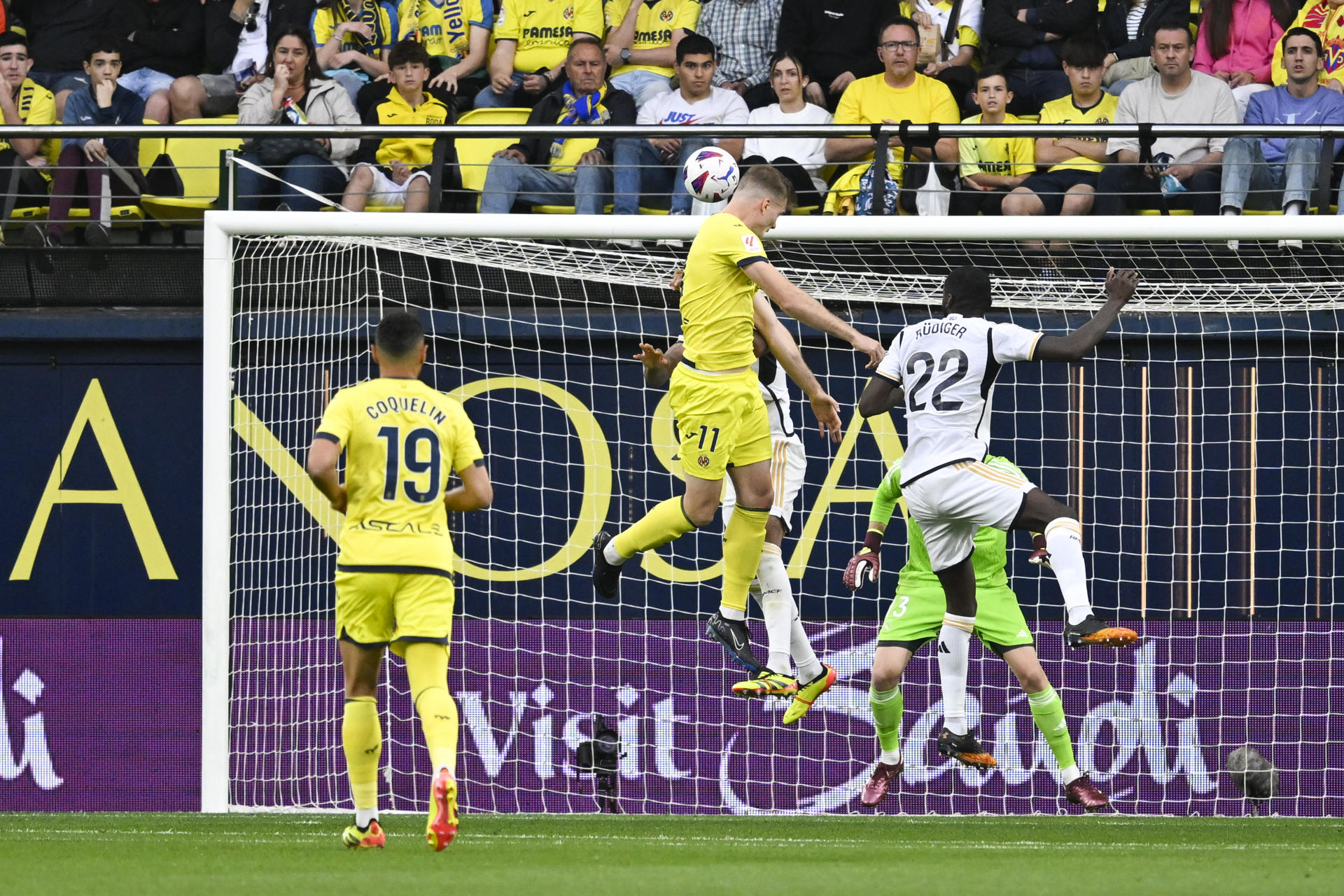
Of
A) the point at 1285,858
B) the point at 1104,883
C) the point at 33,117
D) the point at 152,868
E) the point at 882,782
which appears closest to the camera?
the point at 1104,883

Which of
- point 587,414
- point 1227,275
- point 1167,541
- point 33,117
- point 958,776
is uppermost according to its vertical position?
point 33,117

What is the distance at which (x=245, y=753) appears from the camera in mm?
10375

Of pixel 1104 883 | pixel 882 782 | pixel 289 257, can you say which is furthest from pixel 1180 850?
pixel 289 257

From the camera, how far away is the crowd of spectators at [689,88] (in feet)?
37.6

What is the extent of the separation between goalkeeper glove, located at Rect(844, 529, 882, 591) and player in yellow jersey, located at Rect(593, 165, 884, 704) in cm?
74

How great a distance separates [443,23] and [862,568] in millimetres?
6604

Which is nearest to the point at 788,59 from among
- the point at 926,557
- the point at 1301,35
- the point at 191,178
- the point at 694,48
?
the point at 694,48

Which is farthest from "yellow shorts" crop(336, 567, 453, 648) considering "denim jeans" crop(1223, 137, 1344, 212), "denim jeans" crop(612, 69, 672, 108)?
"denim jeans" crop(612, 69, 672, 108)

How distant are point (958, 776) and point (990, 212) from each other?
3623 mm

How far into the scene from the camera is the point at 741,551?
8141 millimetres

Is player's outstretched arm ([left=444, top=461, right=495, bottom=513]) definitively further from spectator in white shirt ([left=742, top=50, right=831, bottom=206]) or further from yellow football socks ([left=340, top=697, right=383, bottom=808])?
spectator in white shirt ([left=742, top=50, right=831, bottom=206])

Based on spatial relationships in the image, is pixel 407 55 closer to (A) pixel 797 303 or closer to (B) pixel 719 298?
(B) pixel 719 298

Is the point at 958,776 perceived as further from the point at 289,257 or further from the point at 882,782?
the point at 289,257

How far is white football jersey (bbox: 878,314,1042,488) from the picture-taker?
26.4ft
